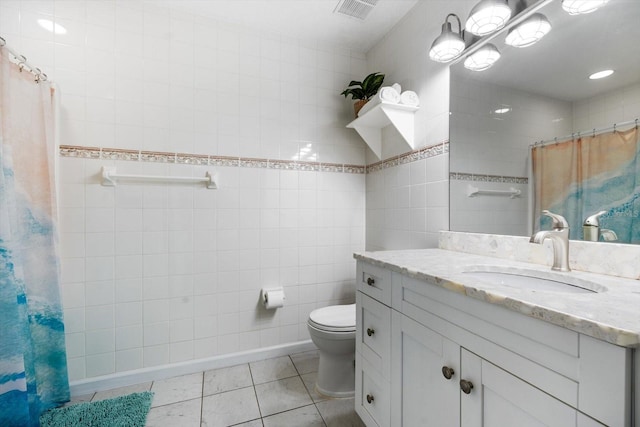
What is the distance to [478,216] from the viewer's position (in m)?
1.42

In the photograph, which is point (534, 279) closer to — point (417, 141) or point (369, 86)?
point (417, 141)

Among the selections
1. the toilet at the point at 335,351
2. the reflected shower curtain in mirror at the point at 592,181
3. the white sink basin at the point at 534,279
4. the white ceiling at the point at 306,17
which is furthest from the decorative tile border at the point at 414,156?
the toilet at the point at 335,351

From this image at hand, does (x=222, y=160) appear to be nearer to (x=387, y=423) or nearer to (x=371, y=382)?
(x=371, y=382)

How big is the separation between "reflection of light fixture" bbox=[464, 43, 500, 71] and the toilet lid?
1489mm

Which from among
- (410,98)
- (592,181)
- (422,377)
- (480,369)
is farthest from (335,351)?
(410,98)

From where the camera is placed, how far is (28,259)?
4.59 feet

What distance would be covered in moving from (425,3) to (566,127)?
120cm

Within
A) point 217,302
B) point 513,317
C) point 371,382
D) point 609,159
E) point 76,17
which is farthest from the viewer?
point 217,302

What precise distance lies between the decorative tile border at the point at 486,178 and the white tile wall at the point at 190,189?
91cm

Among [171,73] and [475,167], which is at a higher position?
[171,73]

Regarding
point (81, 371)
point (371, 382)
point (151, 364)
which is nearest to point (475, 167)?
point (371, 382)

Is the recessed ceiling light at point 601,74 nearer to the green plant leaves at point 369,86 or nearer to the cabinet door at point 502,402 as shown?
the cabinet door at point 502,402

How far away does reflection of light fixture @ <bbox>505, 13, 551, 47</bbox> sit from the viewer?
112 cm

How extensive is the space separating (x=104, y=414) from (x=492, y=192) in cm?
225
